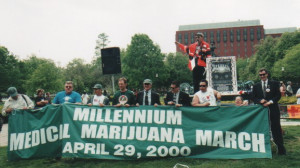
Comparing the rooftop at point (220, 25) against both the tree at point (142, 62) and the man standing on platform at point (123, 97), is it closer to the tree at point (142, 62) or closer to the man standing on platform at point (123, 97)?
the tree at point (142, 62)

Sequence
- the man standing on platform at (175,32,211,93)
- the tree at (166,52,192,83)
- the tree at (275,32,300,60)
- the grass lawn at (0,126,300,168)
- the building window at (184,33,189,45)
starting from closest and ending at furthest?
the grass lawn at (0,126,300,168) < the man standing on platform at (175,32,211,93) < the tree at (275,32,300,60) < the tree at (166,52,192,83) < the building window at (184,33,189,45)

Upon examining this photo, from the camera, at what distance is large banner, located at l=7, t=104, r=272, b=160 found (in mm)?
6121

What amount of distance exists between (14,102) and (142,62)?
4847 cm

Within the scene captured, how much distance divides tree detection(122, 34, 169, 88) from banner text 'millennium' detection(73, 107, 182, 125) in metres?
46.9

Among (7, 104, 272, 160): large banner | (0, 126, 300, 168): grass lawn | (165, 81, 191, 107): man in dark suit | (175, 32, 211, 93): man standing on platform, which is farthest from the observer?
(175, 32, 211, 93): man standing on platform

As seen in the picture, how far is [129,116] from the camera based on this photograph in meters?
6.66

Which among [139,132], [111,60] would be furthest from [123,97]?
[111,60]

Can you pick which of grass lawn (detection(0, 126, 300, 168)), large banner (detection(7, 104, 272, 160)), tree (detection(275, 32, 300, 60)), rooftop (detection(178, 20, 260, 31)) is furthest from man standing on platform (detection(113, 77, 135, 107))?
rooftop (detection(178, 20, 260, 31))

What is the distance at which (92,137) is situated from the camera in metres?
6.60

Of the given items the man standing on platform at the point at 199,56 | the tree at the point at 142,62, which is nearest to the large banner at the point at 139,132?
the man standing on platform at the point at 199,56

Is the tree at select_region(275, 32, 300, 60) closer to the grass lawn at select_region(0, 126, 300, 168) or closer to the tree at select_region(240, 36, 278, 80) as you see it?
the tree at select_region(240, 36, 278, 80)

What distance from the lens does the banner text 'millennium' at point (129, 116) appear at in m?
6.47

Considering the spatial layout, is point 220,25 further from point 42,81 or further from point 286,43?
point 42,81

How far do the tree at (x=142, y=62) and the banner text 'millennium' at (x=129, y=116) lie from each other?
4690cm
